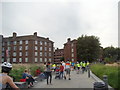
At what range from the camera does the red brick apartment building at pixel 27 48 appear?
2958 inches

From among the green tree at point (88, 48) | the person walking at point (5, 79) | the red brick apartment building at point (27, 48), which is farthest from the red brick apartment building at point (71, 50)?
the person walking at point (5, 79)

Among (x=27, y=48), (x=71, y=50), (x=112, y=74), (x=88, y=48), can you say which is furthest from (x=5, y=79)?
(x=71, y=50)

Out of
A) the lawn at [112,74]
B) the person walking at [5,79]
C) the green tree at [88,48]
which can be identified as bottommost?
the lawn at [112,74]

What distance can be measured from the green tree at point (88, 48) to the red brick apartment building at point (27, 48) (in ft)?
71.9

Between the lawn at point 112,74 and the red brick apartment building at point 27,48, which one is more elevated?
the red brick apartment building at point 27,48

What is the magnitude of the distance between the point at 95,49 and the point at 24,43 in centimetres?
2979

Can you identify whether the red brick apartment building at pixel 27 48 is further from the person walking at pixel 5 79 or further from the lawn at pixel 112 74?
the person walking at pixel 5 79

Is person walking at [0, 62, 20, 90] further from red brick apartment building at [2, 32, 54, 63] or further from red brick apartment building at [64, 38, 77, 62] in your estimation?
red brick apartment building at [64, 38, 77, 62]

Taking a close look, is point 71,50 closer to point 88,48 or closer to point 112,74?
point 88,48

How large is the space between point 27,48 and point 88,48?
Result: 88.1 ft

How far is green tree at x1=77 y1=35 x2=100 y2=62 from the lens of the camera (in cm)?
5816

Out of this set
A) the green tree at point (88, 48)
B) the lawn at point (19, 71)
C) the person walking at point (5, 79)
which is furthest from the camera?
the green tree at point (88, 48)

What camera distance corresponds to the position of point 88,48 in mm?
59406

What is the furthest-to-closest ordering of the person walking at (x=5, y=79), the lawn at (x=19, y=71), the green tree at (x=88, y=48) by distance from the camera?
1. the green tree at (x=88, y=48)
2. the lawn at (x=19, y=71)
3. the person walking at (x=5, y=79)
